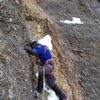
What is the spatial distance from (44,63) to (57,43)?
9.02 ft

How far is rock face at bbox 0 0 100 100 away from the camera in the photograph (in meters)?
10.8

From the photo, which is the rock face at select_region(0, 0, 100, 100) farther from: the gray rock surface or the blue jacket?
the blue jacket

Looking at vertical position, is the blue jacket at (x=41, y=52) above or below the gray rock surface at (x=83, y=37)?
above

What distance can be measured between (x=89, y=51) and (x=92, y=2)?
16.5 ft

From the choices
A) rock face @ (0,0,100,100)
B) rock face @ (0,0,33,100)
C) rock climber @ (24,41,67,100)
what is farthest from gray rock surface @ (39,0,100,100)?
rock face @ (0,0,33,100)

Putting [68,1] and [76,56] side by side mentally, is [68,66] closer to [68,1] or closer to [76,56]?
[76,56]

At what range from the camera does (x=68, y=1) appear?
18.3 metres

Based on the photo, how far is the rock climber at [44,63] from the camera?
11.8 m

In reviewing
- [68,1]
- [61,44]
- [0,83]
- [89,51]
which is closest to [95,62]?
[89,51]

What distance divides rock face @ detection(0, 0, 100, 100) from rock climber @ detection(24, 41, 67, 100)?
304mm

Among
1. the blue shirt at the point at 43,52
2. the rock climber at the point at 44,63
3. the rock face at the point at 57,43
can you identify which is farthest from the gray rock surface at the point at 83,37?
the blue shirt at the point at 43,52

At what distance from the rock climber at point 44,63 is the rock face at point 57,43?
12.0 inches

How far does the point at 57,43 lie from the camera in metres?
14.6

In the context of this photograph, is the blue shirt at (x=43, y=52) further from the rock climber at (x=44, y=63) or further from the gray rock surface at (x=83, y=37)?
the gray rock surface at (x=83, y=37)
